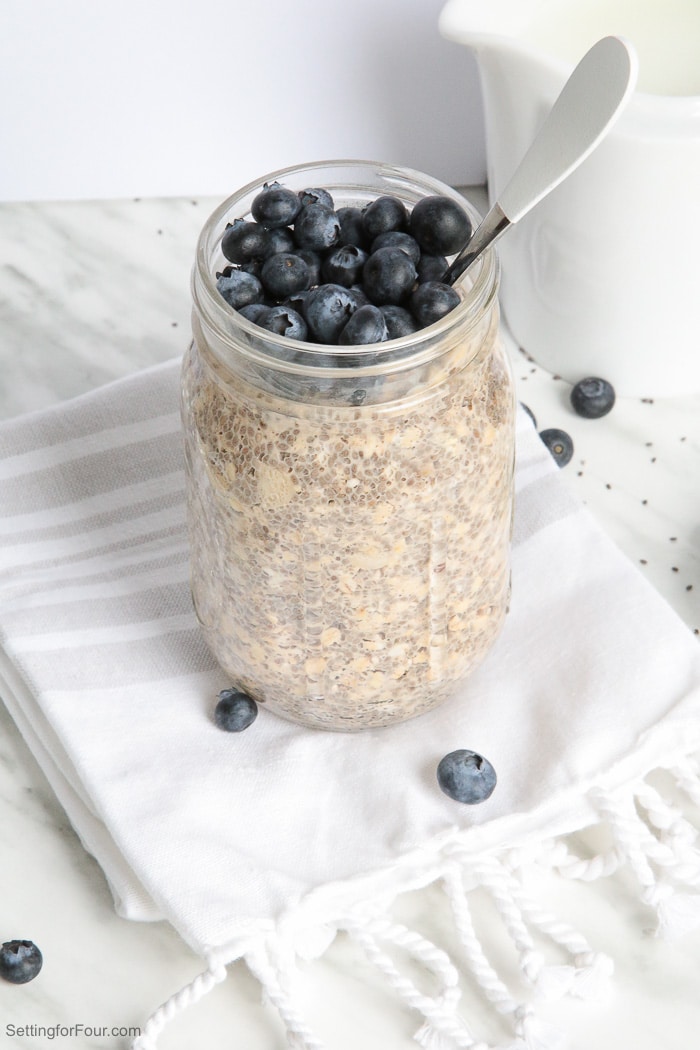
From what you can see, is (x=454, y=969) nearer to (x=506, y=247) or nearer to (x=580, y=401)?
(x=580, y=401)

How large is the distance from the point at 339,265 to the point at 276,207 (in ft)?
0.19

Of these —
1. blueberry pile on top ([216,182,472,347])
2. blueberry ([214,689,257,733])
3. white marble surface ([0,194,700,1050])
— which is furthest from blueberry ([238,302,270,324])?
white marble surface ([0,194,700,1050])

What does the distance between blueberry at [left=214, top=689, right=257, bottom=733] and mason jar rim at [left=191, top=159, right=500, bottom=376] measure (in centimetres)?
34

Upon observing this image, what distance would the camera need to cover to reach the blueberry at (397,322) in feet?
2.43

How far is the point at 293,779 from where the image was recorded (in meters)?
0.96

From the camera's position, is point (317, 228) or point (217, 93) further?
point (217, 93)

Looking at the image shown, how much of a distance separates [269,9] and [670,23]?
1.43ft

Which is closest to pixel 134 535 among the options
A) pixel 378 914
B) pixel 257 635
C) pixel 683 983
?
pixel 257 635

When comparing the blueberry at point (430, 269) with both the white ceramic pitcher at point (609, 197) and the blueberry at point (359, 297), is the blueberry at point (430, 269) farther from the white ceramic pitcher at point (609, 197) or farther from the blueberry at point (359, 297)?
the white ceramic pitcher at point (609, 197)

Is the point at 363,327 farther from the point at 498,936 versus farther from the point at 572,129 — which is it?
the point at 498,936

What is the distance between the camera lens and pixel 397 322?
743mm

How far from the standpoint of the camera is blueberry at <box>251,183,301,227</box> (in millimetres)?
782

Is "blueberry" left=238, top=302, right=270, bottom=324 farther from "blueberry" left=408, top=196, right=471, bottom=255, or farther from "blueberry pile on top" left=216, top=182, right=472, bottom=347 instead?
"blueberry" left=408, top=196, right=471, bottom=255

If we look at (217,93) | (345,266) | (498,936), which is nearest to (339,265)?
(345,266)
